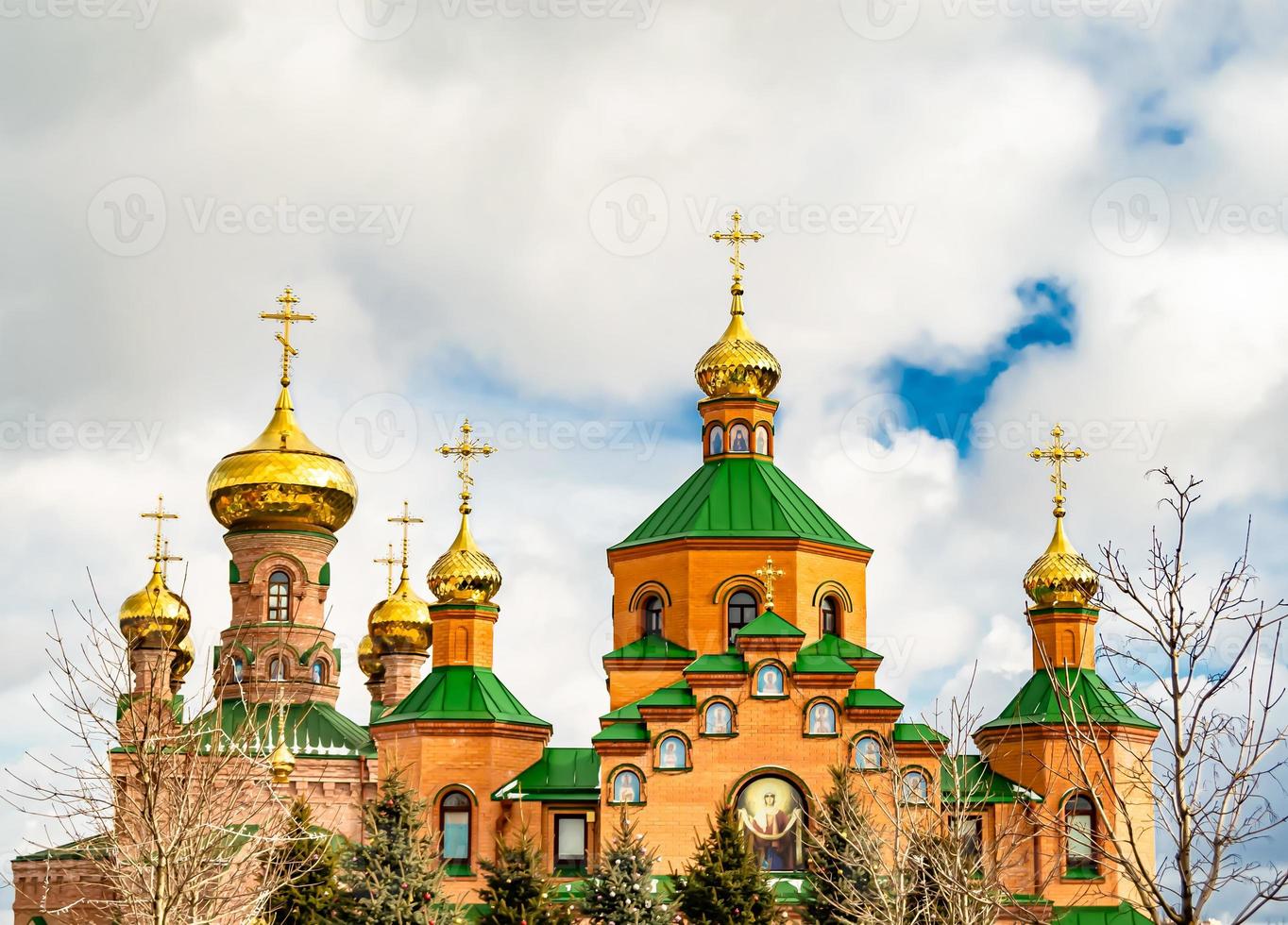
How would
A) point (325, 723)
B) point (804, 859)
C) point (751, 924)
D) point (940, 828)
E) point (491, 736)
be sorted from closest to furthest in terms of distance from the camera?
1. point (940, 828)
2. point (751, 924)
3. point (804, 859)
4. point (491, 736)
5. point (325, 723)

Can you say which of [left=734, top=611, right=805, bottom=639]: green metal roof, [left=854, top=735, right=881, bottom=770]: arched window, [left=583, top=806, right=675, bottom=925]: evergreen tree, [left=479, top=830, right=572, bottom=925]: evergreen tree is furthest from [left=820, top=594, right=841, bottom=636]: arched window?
[left=479, top=830, right=572, bottom=925]: evergreen tree

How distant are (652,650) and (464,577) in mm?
4546

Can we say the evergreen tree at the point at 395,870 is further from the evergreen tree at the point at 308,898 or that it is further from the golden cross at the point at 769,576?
the golden cross at the point at 769,576

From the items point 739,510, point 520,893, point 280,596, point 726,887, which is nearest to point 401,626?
point 280,596

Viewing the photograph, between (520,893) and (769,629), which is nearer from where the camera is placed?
(520,893)

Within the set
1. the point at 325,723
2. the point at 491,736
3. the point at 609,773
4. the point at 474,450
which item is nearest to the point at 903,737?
the point at 609,773

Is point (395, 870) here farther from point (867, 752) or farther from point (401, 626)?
point (401, 626)

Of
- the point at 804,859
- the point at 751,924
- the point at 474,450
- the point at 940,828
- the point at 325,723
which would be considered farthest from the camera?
the point at 325,723

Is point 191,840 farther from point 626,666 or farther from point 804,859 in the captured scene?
point 626,666

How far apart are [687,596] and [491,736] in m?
5.15

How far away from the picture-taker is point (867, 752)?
36.7 m

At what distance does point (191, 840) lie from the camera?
19484mm

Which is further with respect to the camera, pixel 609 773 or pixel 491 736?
pixel 491 736

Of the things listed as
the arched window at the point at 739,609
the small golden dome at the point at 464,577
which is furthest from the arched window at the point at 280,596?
the arched window at the point at 739,609
